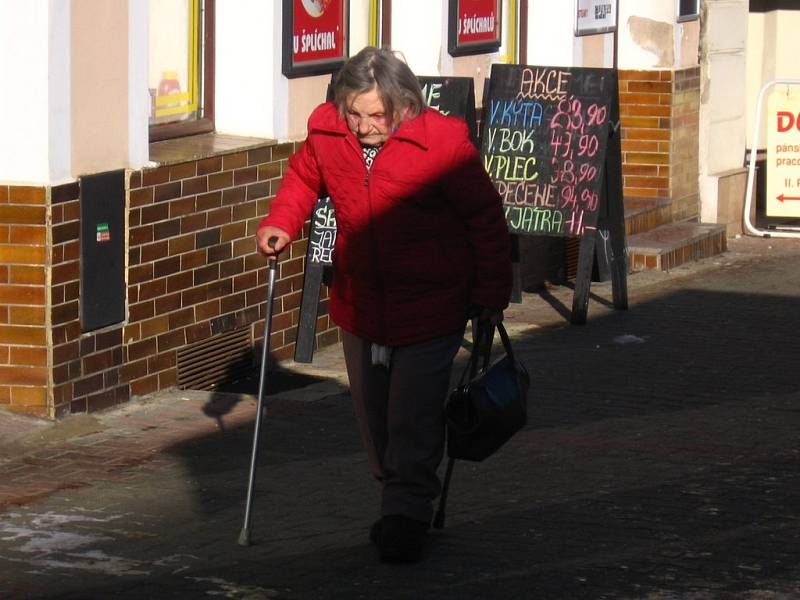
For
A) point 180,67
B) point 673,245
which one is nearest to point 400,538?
point 180,67

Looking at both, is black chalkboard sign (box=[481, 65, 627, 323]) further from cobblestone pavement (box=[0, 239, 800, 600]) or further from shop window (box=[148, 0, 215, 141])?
shop window (box=[148, 0, 215, 141])

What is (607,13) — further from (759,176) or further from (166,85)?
(166,85)

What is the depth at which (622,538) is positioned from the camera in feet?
19.7

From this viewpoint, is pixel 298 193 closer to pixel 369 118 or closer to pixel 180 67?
pixel 369 118

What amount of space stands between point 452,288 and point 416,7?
18.6 ft

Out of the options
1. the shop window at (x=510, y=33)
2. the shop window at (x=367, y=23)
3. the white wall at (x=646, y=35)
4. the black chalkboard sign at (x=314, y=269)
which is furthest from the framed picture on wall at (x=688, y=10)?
the black chalkboard sign at (x=314, y=269)

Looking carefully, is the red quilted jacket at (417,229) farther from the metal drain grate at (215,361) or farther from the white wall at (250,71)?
the white wall at (250,71)

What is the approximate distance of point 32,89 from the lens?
294 inches

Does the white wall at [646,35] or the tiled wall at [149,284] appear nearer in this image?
the tiled wall at [149,284]

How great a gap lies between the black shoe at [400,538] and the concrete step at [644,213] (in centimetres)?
786

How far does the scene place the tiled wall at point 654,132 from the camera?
1412 centimetres

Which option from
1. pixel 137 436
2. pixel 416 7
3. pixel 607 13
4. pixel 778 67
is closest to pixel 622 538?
pixel 137 436

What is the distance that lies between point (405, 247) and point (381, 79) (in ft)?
1.76

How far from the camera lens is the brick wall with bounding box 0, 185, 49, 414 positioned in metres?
7.41
